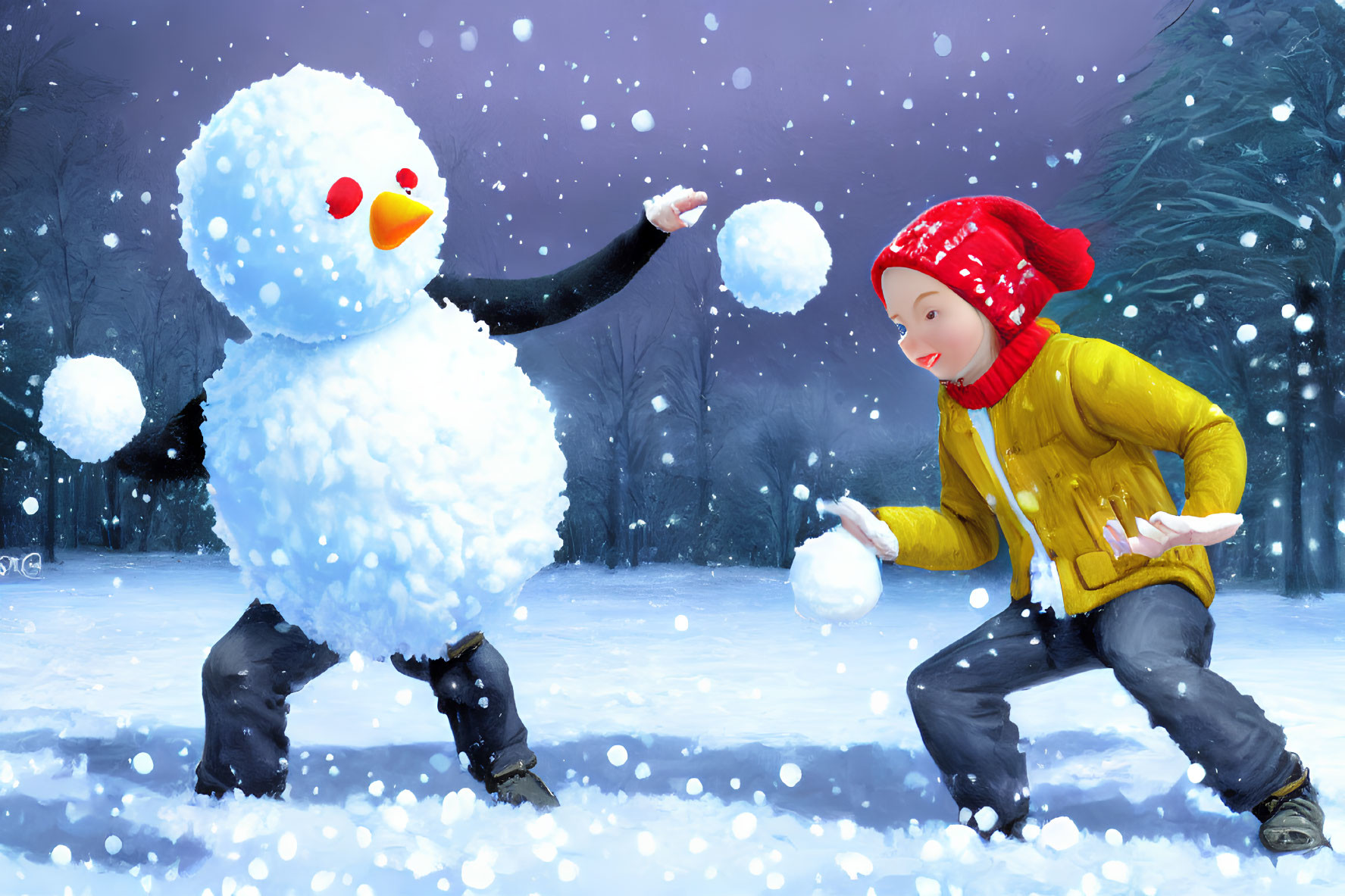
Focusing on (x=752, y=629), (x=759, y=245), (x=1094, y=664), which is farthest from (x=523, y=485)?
(x=752, y=629)

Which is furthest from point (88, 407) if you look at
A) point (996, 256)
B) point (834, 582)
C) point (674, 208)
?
point (996, 256)

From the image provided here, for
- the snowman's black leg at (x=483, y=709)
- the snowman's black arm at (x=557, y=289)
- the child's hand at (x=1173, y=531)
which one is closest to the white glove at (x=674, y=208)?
the snowman's black arm at (x=557, y=289)

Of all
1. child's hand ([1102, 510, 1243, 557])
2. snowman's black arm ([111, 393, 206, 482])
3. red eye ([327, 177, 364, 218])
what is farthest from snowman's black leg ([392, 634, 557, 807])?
child's hand ([1102, 510, 1243, 557])

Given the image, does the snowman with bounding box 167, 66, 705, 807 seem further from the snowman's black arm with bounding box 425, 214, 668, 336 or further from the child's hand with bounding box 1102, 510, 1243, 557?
the child's hand with bounding box 1102, 510, 1243, 557

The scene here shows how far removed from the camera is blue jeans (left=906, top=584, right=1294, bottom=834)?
2.11 metres

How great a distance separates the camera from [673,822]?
237 cm

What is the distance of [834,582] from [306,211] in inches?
52.3

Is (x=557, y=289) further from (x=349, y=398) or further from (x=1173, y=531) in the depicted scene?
(x=1173, y=531)

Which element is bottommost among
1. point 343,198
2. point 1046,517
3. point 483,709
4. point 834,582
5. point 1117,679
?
point 483,709

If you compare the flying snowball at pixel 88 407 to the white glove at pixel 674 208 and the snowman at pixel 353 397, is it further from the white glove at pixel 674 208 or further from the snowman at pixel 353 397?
the white glove at pixel 674 208

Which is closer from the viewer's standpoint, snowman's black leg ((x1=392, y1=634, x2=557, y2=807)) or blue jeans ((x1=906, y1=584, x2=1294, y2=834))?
blue jeans ((x1=906, y1=584, x2=1294, y2=834))

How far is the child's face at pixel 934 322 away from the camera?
2312mm

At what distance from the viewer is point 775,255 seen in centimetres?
243

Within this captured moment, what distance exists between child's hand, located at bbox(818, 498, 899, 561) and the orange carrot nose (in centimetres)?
111
